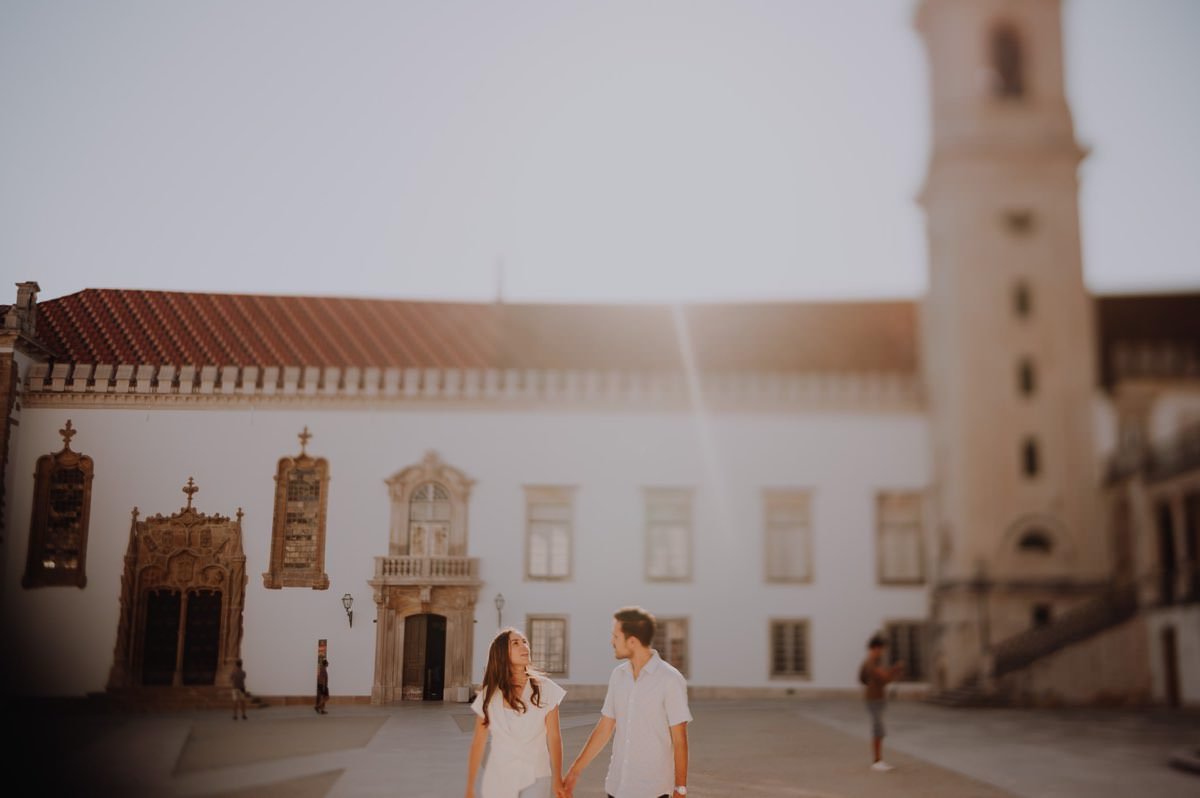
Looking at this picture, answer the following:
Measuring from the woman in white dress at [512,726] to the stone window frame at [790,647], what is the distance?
40.8ft

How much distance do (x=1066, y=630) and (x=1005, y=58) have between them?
904 centimetres

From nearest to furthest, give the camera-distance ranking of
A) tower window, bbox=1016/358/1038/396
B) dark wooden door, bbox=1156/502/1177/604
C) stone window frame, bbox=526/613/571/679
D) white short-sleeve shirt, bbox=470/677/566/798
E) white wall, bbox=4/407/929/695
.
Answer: white short-sleeve shirt, bbox=470/677/566/798, white wall, bbox=4/407/929/695, dark wooden door, bbox=1156/502/1177/604, stone window frame, bbox=526/613/571/679, tower window, bbox=1016/358/1038/396

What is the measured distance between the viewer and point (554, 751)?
5.59 m

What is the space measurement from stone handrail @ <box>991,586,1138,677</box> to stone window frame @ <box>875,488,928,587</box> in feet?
5.54

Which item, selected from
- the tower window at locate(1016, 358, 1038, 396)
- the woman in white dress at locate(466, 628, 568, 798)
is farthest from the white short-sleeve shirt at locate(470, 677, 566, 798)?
the tower window at locate(1016, 358, 1038, 396)

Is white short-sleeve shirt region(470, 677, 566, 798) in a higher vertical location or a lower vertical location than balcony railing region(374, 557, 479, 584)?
lower

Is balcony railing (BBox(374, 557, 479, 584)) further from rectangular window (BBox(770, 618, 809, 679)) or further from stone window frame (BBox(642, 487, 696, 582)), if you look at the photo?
rectangular window (BBox(770, 618, 809, 679))

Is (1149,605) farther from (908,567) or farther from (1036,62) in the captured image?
(1036,62)

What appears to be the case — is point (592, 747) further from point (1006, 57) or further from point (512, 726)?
point (1006, 57)

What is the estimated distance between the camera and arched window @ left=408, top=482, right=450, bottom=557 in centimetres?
1535

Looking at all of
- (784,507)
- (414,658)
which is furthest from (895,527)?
(414,658)

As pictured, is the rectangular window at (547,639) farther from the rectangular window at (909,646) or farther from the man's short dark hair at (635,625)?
the man's short dark hair at (635,625)

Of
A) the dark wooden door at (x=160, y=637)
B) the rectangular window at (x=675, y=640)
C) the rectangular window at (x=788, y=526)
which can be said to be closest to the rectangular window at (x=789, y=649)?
the rectangular window at (x=788, y=526)

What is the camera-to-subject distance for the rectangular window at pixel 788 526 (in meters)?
17.2
